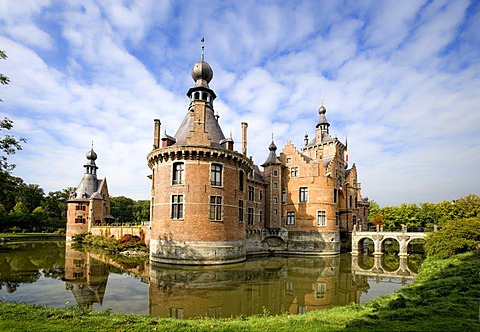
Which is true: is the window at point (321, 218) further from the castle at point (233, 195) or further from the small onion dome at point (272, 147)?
the small onion dome at point (272, 147)

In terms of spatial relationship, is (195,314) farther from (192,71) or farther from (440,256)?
(192,71)

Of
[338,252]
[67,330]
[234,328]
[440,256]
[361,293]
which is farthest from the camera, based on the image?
[338,252]

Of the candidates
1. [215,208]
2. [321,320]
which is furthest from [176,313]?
[215,208]

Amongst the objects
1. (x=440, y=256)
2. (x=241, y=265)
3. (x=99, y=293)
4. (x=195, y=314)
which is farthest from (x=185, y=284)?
(x=440, y=256)

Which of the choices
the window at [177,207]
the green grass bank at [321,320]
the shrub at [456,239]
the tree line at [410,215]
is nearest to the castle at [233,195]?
the window at [177,207]

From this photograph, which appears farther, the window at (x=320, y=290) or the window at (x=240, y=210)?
the window at (x=240, y=210)

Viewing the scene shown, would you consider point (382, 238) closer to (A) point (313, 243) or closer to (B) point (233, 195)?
(A) point (313, 243)

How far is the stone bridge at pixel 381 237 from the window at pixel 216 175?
56.5 ft

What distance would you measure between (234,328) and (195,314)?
3.55 m

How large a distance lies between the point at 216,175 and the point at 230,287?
9177 millimetres

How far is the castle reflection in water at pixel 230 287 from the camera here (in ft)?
35.4

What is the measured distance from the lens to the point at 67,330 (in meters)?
6.35

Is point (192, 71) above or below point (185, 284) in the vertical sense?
above

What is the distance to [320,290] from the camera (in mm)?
14109
